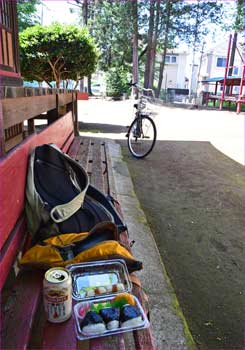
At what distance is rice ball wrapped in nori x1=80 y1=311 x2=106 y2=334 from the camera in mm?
1023

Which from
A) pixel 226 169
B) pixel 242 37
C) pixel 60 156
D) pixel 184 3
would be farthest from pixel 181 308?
pixel 242 37

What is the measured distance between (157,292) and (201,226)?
1349 millimetres

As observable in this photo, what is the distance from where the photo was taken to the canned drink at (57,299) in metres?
1.07

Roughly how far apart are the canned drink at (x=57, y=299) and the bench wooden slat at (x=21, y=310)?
3.2 inches

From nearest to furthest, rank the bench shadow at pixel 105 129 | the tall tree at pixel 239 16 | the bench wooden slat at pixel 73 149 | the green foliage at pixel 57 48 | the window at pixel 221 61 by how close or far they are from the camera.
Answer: the bench wooden slat at pixel 73 149 → the green foliage at pixel 57 48 → the bench shadow at pixel 105 129 → the tall tree at pixel 239 16 → the window at pixel 221 61

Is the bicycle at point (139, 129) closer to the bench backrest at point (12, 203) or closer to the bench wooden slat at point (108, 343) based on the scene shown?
the bench backrest at point (12, 203)

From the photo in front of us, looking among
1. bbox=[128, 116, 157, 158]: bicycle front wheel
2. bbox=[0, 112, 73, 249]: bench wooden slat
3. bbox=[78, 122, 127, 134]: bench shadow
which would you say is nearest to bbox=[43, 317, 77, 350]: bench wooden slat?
bbox=[0, 112, 73, 249]: bench wooden slat

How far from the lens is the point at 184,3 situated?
2027 cm

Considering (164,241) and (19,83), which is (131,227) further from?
(19,83)

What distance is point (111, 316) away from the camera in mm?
1079

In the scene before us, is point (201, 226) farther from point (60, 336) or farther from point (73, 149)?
point (60, 336)

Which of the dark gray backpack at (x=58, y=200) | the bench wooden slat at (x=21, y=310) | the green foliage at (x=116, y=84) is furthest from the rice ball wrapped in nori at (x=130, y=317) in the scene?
the green foliage at (x=116, y=84)

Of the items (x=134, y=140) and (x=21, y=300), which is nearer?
(x=21, y=300)

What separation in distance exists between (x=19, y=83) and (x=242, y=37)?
24.9 metres
